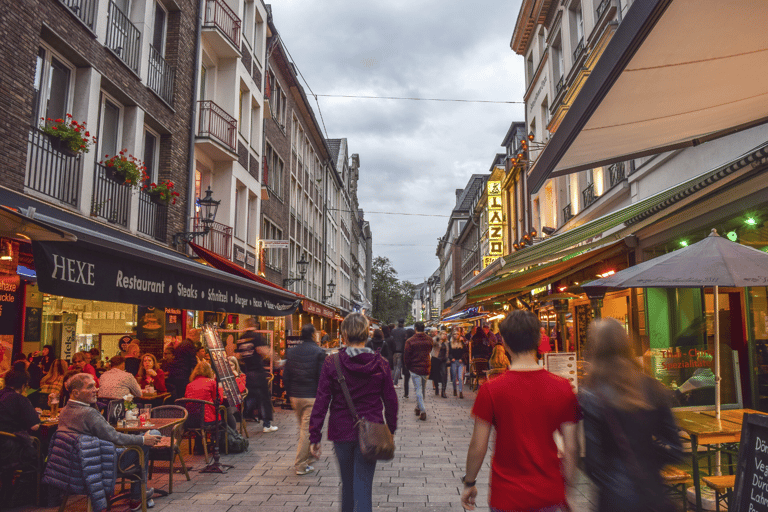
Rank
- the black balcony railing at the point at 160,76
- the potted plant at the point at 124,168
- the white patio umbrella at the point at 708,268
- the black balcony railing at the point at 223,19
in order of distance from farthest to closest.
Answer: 1. the black balcony railing at the point at 223,19
2. the black balcony railing at the point at 160,76
3. the potted plant at the point at 124,168
4. the white patio umbrella at the point at 708,268

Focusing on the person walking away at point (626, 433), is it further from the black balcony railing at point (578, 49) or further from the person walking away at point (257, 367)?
the black balcony railing at point (578, 49)

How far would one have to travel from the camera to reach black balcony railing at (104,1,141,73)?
1130cm

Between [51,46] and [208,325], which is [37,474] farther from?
[51,46]

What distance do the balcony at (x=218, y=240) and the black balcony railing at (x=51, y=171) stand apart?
5.59 m

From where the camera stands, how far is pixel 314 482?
21.9 feet

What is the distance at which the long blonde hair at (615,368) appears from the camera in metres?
2.78

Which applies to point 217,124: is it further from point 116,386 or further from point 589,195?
point 589,195

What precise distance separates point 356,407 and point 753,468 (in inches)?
111

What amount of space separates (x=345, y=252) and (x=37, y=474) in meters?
48.7

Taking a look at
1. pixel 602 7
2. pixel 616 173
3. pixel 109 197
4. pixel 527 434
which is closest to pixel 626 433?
pixel 527 434

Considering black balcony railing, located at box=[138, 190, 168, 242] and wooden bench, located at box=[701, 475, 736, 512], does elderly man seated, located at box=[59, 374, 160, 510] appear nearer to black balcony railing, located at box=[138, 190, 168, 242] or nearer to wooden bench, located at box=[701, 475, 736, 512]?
wooden bench, located at box=[701, 475, 736, 512]

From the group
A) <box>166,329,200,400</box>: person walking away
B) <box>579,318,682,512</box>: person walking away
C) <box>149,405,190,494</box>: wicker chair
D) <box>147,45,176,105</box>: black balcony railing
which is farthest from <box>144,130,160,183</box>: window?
<box>579,318,682,512</box>: person walking away

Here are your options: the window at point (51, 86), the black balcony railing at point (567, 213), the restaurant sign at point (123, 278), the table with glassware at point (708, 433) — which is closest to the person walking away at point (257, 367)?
the restaurant sign at point (123, 278)

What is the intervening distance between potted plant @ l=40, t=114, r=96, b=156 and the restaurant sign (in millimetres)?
3989
